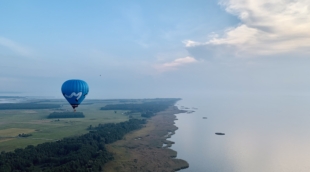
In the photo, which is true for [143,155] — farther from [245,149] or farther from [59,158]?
[245,149]

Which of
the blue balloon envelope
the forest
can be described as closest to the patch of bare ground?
the forest

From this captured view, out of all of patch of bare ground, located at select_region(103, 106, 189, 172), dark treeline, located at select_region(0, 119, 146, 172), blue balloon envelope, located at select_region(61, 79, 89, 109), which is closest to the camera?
dark treeline, located at select_region(0, 119, 146, 172)

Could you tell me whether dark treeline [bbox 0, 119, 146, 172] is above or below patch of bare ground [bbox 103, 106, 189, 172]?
above

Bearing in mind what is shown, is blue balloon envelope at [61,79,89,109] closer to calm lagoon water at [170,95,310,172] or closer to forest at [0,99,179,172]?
forest at [0,99,179,172]

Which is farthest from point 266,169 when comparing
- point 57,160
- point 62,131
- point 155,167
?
point 62,131

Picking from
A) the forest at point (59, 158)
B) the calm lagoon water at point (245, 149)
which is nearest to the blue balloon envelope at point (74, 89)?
the forest at point (59, 158)

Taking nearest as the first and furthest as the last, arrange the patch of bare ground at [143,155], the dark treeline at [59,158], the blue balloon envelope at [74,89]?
the dark treeline at [59,158] < the blue balloon envelope at [74,89] < the patch of bare ground at [143,155]

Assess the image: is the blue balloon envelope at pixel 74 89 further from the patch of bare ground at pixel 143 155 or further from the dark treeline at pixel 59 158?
the patch of bare ground at pixel 143 155

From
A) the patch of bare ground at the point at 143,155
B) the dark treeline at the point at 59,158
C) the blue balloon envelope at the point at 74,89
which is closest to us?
the dark treeline at the point at 59,158

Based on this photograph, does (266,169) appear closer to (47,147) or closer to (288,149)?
(288,149)

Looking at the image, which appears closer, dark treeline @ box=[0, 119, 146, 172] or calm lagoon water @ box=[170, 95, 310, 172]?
dark treeline @ box=[0, 119, 146, 172]

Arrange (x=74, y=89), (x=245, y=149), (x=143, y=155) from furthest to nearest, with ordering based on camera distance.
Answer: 1. (x=245, y=149)
2. (x=143, y=155)
3. (x=74, y=89)

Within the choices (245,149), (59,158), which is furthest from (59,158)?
(245,149)
